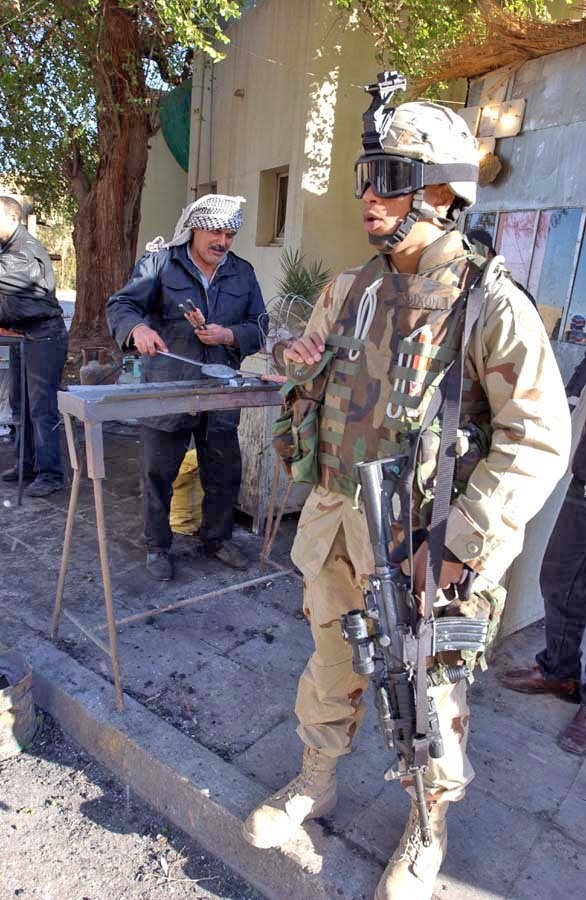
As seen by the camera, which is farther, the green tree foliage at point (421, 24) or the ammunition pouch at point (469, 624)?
the green tree foliage at point (421, 24)

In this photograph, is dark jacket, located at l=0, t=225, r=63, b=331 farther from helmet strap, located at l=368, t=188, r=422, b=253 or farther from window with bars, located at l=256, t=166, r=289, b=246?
window with bars, located at l=256, t=166, r=289, b=246

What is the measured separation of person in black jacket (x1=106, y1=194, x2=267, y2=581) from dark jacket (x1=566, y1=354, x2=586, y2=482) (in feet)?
5.59

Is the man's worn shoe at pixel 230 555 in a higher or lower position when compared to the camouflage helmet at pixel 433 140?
lower

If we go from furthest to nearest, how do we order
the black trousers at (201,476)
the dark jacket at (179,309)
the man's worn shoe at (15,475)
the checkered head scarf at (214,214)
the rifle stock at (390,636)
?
1. the man's worn shoe at (15,475)
2. the black trousers at (201,476)
3. the dark jacket at (179,309)
4. the checkered head scarf at (214,214)
5. the rifle stock at (390,636)

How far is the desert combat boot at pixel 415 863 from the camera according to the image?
6.01 feet

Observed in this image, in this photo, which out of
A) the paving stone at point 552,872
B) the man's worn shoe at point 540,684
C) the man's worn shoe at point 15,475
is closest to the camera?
the paving stone at point 552,872

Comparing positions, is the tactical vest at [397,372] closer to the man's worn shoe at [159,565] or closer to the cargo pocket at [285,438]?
the cargo pocket at [285,438]

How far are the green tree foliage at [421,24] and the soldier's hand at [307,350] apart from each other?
16.3ft

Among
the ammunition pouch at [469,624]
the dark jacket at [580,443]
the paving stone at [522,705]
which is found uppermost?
the dark jacket at [580,443]

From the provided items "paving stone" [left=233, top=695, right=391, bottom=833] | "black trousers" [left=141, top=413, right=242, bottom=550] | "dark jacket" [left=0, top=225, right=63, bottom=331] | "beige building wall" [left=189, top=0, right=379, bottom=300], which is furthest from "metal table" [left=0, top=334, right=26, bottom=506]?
"beige building wall" [left=189, top=0, right=379, bottom=300]

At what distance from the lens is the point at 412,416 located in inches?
67.5

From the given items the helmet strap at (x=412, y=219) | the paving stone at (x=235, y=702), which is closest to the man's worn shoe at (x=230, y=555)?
the paving stone at (x=235, y=702)

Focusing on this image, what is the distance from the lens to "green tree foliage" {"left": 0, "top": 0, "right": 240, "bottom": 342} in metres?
7.58

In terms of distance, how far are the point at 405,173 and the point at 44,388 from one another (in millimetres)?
3868
